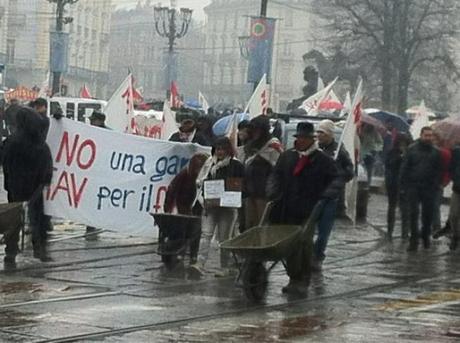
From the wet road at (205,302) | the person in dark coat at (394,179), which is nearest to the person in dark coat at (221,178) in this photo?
the wet road at (205,302)

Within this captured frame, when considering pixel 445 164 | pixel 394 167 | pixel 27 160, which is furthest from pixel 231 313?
pixel 394 167

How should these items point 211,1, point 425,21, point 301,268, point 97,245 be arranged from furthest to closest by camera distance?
point 211,1 < point 425,21 < point 97,245 < point 301,268

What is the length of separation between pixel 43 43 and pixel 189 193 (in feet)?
304

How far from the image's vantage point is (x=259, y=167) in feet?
50.0

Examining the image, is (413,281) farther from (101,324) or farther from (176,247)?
(101,324)

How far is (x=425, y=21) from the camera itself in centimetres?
6438

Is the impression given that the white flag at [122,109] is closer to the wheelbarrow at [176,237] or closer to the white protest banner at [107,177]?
the white protest banner at [107,177]

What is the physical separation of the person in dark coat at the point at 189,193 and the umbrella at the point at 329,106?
23.6 m

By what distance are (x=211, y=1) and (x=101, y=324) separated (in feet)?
395

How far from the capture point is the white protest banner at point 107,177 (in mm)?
17969

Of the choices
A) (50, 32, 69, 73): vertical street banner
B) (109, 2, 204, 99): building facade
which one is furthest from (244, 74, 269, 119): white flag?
(109, 2, 204, 99): building facade

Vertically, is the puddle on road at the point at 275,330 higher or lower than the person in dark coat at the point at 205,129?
lower

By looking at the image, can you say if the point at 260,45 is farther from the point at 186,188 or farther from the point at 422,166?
the point at 186,188

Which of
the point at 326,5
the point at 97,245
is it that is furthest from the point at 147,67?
the point at 97,245
